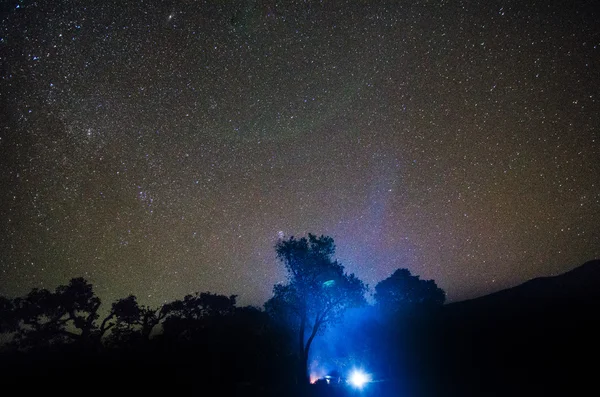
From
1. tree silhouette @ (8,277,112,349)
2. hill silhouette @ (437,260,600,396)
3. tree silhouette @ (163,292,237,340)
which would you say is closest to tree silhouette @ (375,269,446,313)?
hill silhouette @ (437,260,600,396)

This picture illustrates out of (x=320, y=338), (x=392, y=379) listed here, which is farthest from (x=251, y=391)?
(x=320, y=338)

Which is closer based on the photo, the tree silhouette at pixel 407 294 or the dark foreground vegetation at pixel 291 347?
the dark foreground vegetation at pixel 291 347

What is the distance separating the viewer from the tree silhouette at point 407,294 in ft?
175

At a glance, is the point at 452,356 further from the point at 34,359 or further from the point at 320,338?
the point at 34,359

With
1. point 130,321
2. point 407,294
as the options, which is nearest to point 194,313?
point 130,321

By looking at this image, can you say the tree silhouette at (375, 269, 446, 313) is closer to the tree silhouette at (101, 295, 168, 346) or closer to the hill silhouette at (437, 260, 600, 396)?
the hill silhouette at (437, 260, 600, 396)

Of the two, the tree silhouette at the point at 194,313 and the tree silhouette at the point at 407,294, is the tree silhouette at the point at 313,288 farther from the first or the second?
the tree silhouette at the point at 407,294

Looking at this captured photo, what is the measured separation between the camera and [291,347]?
3662 centimetres

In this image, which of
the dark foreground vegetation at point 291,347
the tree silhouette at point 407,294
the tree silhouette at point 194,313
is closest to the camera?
the dark foreground vegetation at point 291,347

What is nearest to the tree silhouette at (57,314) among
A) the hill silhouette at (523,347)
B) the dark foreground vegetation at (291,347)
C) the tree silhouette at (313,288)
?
the dark foreground vegetation at (291,347)

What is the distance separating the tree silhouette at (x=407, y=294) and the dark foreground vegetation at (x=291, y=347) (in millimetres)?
7103

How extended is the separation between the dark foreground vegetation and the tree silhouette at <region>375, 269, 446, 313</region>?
23.3 ft

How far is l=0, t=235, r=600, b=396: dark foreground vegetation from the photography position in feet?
70.8

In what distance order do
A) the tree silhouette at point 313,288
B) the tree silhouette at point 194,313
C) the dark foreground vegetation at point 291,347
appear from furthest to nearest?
the tree silhouette at point 194,313, the tree silhouette at point 313,288, the dark foreground vegetation at point 291,347
